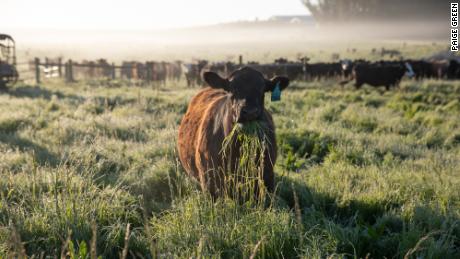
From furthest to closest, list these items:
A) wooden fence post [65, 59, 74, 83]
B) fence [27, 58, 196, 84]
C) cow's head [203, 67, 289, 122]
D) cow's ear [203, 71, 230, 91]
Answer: wooden fence post [65, 59, 74, 83] → fence [27, 58, 196, 84] → cow's ear [203, 71, 230, 91] → cow's head [203, 67, 289, 122]

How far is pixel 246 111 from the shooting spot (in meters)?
3.73

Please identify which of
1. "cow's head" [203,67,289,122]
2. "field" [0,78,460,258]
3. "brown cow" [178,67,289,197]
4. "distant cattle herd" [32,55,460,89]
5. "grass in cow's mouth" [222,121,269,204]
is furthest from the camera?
"distant cattle herd" [32,55,460,89]

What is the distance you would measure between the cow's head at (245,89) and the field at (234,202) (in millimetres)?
777

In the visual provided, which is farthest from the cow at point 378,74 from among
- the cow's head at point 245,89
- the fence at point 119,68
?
the cow's head at point 245,89

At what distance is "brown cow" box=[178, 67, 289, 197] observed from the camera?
3.95m

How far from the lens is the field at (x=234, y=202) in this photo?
10.2 feet

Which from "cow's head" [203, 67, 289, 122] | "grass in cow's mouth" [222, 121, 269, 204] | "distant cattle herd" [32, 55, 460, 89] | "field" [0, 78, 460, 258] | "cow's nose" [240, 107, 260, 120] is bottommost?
"field" [0, 78, 460, 258]

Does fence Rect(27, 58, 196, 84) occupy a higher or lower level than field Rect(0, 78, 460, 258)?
higher

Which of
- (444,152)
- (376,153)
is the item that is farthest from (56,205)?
(444,152)

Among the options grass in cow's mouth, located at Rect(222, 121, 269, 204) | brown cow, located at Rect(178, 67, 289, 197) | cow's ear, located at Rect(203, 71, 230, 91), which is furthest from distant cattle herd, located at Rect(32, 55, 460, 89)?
grass in cow's mouth, located at Rect(222, 121, 269, 204)

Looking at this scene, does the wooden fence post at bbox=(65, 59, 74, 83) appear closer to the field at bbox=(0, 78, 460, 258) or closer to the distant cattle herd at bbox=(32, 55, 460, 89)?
the distant cattle herd at bbox=(32, 55, 460, 89)

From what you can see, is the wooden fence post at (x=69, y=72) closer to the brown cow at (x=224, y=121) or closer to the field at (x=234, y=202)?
the field at (x=234, y=202)

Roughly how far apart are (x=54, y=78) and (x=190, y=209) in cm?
2338

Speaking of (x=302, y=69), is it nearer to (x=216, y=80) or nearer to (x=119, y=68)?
(x=119, y=68)
